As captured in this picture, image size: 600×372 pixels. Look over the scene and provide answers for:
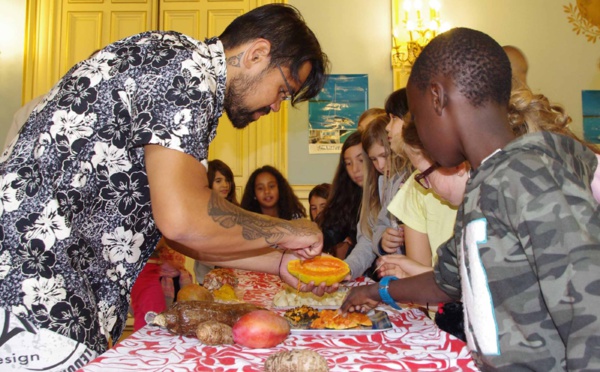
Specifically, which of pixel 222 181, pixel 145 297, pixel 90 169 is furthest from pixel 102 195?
pixel 222 181

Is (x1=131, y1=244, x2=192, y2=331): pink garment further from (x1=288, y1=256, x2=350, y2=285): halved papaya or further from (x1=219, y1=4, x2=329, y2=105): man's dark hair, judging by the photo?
(x1=219, y1=4, x2=329, y2=105): man's dark hair

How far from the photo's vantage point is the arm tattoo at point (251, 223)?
143 cm

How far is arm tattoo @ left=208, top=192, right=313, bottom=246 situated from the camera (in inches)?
56.3

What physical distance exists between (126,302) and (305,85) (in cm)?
84

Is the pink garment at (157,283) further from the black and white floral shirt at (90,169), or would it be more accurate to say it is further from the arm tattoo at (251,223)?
the black and white floral shirt at (90,169)

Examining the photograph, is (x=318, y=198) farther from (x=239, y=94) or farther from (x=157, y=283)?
(x=239, y=94)

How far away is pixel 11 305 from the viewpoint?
51.9 inches

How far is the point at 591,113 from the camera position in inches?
247

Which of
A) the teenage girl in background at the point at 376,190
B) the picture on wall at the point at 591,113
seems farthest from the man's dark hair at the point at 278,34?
the picture on wall at the point at 591,113

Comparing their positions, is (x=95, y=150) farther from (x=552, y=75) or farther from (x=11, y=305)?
(x=552, y=75)

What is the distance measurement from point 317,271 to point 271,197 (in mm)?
3447

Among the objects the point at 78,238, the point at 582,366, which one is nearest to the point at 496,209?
the point at 582,366

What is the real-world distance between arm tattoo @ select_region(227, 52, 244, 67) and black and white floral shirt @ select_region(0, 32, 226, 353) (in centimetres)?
14

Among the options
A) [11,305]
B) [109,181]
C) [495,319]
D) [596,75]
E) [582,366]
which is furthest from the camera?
[596,75]
